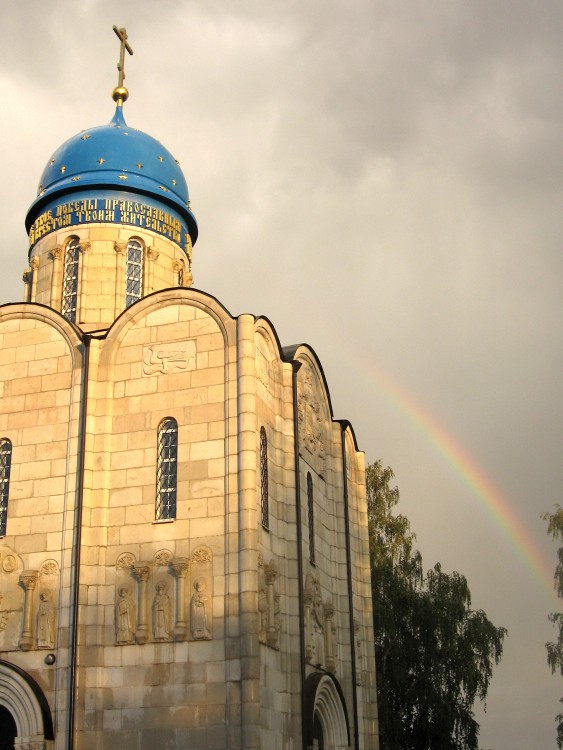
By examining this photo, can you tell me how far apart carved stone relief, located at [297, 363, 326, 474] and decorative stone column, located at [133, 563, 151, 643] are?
516 cm

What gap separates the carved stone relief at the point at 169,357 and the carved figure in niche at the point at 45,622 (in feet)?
16.1

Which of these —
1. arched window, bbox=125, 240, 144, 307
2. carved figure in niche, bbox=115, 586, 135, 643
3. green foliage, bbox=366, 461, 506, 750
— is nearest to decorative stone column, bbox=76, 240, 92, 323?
arched window, bbox=125, 240, 144, 307

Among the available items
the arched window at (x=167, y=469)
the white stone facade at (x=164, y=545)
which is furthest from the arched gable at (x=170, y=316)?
the arched window at (x=167, y=469)

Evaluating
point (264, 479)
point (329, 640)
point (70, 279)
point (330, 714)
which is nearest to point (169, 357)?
point (264, 479)

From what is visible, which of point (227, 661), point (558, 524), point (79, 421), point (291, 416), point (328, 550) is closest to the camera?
point (227, 661)

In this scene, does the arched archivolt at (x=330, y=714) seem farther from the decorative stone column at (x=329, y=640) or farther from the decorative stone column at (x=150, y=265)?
the decorative stone column at (x=150, y=265)

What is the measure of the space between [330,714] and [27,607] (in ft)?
23.9

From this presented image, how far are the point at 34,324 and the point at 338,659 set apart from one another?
10.4m

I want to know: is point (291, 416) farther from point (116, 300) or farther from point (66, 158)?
point (66, 158)

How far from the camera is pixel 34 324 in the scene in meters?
21.3

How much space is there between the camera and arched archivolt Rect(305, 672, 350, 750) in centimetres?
2061

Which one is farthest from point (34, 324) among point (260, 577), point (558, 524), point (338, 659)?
point (558, 524)

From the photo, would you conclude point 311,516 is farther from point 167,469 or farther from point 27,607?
point 27,607

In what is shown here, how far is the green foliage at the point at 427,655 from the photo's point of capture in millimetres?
30750
